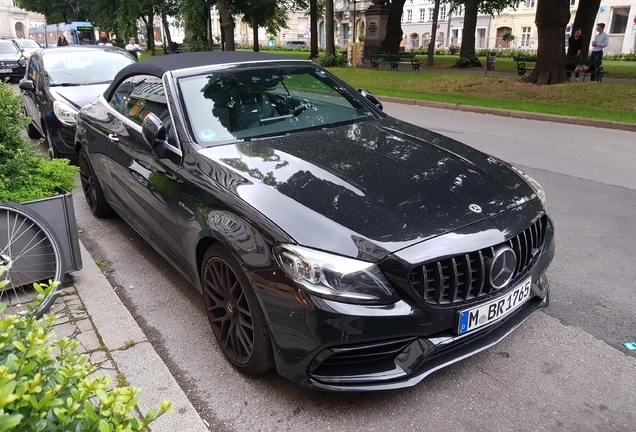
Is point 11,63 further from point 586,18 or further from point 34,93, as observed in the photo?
point 586,18

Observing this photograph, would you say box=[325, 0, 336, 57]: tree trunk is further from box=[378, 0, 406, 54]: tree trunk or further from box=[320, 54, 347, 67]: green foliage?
box=[378, 0, 406, 54]: tree trunk

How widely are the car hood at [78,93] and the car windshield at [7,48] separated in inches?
763

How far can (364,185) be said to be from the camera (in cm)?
299

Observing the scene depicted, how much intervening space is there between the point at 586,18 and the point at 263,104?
20.6 metres

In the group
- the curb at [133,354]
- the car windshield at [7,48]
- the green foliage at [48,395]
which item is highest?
the car windshield at [7,48]

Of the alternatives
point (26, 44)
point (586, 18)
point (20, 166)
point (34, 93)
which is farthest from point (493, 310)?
point (26, 44)

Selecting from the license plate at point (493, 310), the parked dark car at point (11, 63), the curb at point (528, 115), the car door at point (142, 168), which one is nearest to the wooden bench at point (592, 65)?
the curb at point (528, 115)

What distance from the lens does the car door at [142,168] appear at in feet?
12.0

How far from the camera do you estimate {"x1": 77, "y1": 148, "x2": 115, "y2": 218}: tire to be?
18.3 ft

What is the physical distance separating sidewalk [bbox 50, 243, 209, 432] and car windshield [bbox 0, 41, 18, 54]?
2441 centimetres

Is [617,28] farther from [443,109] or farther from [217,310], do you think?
[217,310]

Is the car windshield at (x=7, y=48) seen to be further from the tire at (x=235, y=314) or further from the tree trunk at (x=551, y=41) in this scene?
the tire at (x=235, y=314)

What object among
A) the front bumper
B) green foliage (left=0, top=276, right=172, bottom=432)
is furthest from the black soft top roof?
green foliage (left=0, top=276, right=172, bottom=432)

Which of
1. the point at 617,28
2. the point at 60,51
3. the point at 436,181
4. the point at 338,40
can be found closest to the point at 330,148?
the point at 436,181
